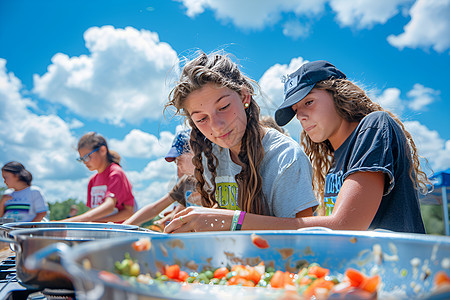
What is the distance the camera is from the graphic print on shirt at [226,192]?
181cm

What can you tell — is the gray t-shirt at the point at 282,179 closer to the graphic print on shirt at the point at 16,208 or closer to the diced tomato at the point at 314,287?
the diced tomato at the point at 314,287

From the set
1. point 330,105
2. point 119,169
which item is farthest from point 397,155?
point 119,169

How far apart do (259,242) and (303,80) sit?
132 cm

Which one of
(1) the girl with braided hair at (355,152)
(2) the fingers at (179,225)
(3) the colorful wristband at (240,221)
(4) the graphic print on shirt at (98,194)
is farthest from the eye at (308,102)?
(4) the graphic print on shirt at (98,194)

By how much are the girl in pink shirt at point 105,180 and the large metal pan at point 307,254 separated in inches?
116

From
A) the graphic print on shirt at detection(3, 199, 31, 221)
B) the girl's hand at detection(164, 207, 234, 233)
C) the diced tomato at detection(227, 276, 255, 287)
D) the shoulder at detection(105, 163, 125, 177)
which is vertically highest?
the shoulder at detection(105, 163, 125, 177)

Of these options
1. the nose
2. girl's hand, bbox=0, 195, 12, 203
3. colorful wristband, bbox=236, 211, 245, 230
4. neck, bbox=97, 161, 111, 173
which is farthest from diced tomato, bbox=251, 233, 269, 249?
girl's hand, bbox=0, 195, 12, 203

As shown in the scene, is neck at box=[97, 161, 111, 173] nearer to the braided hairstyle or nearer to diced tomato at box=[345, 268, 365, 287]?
the braided hairstyle

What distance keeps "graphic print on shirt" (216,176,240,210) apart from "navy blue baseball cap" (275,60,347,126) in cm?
51

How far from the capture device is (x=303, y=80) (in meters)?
1.91

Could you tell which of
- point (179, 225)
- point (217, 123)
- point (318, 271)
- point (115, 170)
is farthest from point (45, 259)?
point (115, 170)

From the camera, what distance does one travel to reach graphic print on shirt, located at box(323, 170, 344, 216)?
5.80 feet

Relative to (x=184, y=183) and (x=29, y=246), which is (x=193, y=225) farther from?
(x=184, y=183)

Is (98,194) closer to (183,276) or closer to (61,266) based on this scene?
(183,276)
